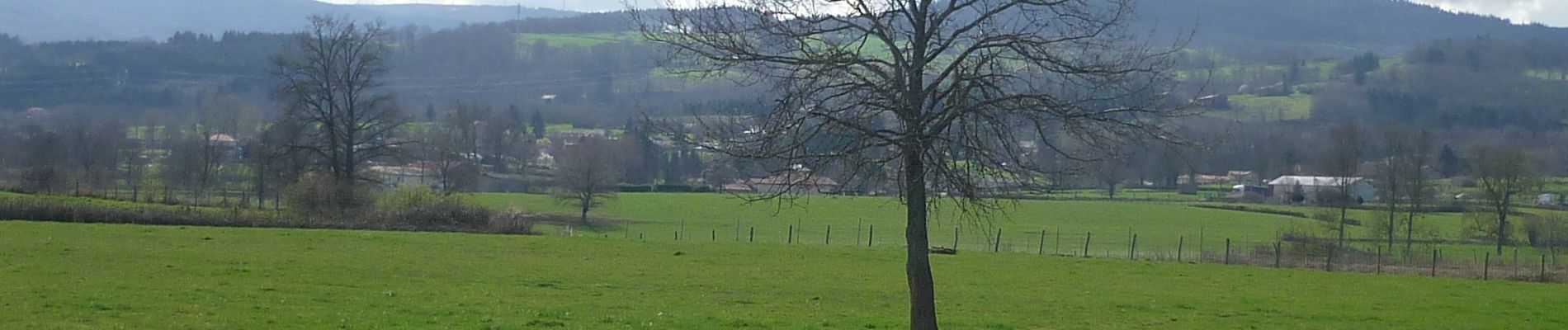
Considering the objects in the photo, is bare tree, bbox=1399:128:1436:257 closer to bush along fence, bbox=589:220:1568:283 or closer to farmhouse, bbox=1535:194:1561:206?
bush along fence, bbox=589:220:1568:283

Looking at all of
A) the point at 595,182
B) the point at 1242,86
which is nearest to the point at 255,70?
the point at 595,182

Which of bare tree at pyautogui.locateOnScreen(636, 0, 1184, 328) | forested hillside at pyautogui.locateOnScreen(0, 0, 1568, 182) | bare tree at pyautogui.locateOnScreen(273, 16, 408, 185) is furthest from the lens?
forested hillside at pyautogui.locateOnScreen(0, 0, 1568, 182)

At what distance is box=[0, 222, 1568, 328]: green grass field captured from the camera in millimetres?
20250

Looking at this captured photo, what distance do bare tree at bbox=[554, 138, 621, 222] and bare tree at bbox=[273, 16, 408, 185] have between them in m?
19.3

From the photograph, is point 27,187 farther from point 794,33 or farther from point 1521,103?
point 1521,103

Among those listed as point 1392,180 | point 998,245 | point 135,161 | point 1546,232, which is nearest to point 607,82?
point 135,161

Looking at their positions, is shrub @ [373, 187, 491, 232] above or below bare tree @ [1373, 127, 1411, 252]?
below

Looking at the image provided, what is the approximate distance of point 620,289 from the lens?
26812 millimetres

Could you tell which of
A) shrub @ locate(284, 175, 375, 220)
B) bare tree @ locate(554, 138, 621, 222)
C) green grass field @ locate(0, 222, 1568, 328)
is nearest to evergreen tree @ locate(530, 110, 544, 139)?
bare tree @ locate(554, 138, 621, 222)

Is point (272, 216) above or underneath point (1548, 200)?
underneath

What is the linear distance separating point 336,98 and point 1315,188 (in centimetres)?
6544

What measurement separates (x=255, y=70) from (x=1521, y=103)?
144406 mm

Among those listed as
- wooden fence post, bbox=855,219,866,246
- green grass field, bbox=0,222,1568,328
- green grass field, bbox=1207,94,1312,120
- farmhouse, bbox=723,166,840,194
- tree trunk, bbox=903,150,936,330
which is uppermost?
green grass field, bbox=1207,94,1312,120

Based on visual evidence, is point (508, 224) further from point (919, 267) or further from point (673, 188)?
point (673, 188)
